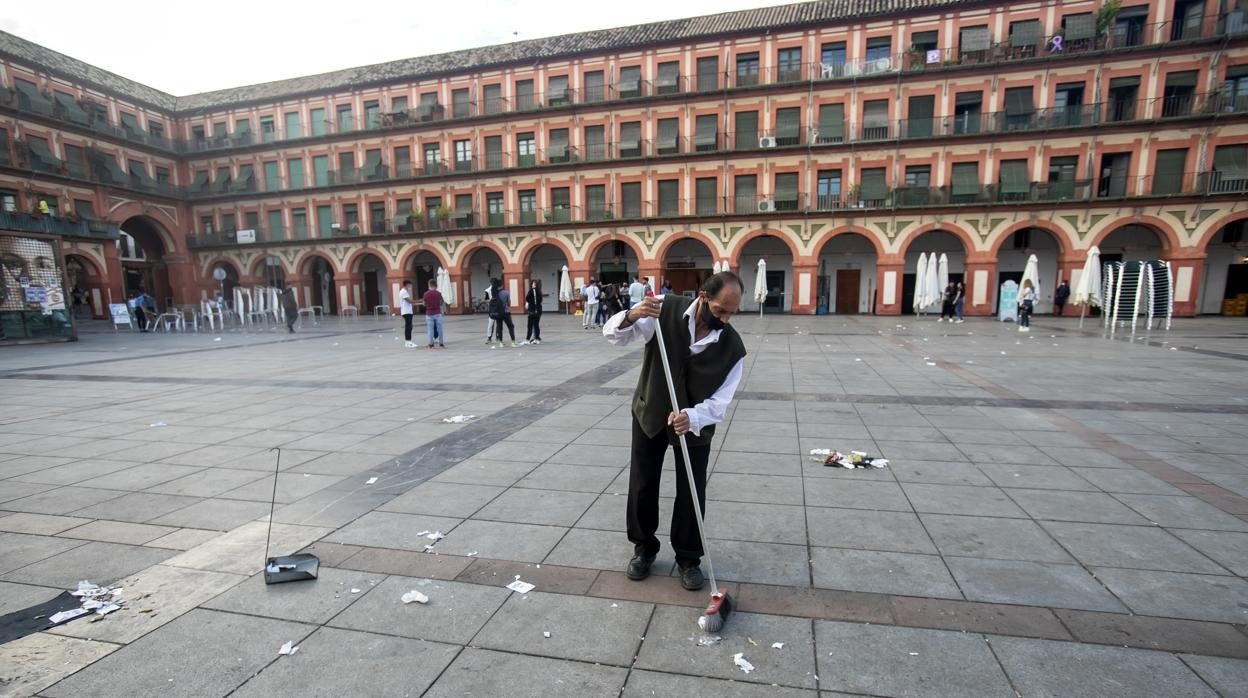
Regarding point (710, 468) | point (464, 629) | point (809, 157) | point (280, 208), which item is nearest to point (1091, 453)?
point (710, 468)

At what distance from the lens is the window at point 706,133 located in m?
29.0

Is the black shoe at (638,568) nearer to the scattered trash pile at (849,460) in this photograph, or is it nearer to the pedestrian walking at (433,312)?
the scattered trash pile at (849,460)

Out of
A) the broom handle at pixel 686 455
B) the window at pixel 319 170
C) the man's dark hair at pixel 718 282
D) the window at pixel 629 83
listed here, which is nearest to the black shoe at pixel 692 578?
the broom handle at pixel 686 455

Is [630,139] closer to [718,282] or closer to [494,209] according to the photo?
[494,209]

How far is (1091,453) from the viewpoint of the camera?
17.4ft

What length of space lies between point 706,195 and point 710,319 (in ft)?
92.0

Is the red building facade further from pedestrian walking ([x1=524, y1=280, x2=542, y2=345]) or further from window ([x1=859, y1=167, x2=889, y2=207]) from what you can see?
pedestrian walking ([x1=524, y1=280, x2=542, y2=345])

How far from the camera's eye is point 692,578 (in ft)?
10.1

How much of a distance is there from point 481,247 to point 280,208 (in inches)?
557

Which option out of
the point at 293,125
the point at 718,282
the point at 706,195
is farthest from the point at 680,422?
the point at 293,125

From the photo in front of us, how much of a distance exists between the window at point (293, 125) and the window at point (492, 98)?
12731 mm

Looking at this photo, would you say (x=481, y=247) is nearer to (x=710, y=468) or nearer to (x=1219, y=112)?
(x=710, y=468)

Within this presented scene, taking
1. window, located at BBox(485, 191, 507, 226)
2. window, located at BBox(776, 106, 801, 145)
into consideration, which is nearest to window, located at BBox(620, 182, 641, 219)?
window, located at BBox(485, 191, 507, 226)

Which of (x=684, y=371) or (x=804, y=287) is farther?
(x=804, y=287)
